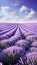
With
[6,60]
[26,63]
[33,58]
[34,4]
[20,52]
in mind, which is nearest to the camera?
[26,63]

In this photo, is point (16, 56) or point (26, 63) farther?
point (16, 56)

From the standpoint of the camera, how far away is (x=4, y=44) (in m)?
4.59

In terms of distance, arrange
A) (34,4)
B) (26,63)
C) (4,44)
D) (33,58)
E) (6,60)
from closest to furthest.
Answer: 1. (26,63)
2. (33,58)
3. (6,60)
4. (4,44)
5. (34,4)

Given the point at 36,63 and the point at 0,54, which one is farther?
the point at 0,54

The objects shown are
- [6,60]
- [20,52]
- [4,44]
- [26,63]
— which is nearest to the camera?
[26,63]

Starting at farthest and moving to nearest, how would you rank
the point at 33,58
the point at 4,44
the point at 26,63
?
1. the point at 4,44
2. the point at 33,58
3. the point at 26,63

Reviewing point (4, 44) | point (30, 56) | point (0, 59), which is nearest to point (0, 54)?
point (0, 59)

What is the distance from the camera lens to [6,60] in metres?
3.06

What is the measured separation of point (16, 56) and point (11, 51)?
0.20 meters

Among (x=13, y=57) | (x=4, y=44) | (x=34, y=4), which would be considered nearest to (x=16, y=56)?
(x=13, y=57)

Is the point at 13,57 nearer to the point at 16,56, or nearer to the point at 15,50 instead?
the point at 16,56

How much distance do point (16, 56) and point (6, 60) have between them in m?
0.22

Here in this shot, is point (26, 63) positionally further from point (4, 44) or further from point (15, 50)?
point (4, 44)

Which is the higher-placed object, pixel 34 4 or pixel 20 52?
pixel 34 4
